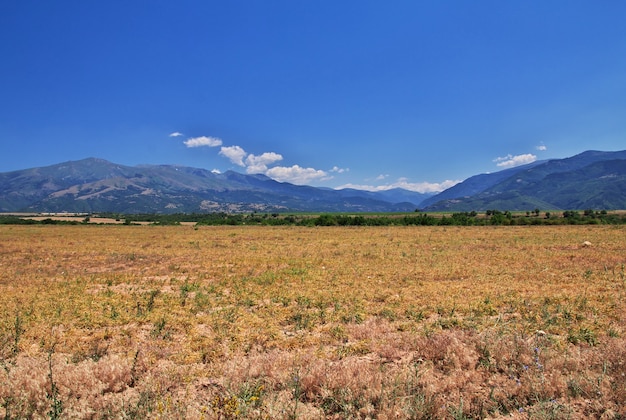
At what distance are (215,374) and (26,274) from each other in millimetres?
16671

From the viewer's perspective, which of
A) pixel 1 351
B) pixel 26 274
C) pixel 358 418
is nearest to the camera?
pixel 358 418

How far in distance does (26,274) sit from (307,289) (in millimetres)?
15153

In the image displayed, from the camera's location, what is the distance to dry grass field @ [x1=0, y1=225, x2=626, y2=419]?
460cm

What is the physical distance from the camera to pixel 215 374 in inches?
220

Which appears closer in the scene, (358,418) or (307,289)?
(358,418)

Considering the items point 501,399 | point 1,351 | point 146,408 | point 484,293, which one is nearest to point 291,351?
point 146,408

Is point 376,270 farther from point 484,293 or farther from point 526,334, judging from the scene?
point 526,334

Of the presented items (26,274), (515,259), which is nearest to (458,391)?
(515,259)

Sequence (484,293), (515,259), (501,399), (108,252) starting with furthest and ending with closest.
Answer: (108,252)
(515,259)
(484,293)
(501,399)

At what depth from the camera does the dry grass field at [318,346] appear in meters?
4.60

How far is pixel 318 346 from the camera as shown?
22.6 feet

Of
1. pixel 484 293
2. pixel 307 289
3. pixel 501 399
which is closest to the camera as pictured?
pixel 501 399

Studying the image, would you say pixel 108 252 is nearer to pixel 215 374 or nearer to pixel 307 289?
pixel 307 289

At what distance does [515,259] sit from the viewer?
18719 millimetres
